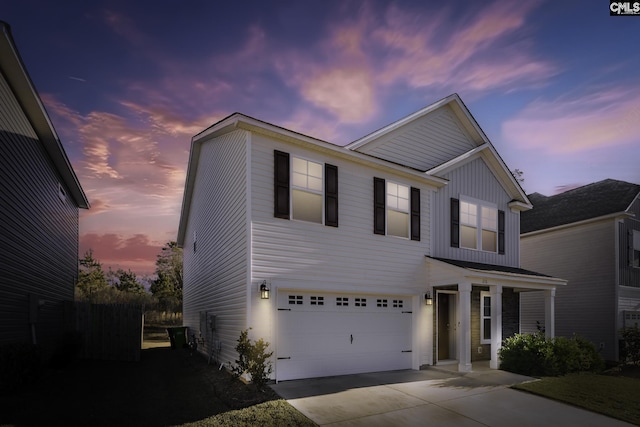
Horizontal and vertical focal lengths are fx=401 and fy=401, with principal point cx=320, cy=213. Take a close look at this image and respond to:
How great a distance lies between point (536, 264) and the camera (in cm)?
2033

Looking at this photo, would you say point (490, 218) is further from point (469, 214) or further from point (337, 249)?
point (337, 249)

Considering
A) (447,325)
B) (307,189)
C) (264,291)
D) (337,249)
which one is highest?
(307,189)

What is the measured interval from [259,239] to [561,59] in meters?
10.3

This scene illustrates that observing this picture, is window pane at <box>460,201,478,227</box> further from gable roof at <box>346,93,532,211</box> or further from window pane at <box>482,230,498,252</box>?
gable roof at <box>346,93,532,211</box>

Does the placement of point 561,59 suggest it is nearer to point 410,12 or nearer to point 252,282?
point 410,12

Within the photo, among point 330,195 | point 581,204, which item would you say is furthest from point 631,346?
point 330,195

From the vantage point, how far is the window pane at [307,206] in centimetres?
1059

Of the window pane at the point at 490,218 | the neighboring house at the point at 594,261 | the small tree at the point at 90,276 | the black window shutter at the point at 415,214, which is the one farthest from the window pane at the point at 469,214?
the small tree at the point at 90,276

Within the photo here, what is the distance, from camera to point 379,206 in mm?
11836

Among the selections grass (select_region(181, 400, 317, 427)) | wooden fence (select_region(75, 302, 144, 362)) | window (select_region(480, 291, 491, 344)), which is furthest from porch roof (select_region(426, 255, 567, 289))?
wooden fence (select_region(75, 302, 144, 362))

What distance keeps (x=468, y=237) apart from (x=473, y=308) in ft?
8.16

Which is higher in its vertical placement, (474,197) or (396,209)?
(474,197)

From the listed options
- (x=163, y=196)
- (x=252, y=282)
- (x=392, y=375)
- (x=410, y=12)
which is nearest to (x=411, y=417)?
(x=392, y=375)

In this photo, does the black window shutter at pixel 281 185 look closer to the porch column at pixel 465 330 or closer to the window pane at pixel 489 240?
the porch column at pixel 465 330
